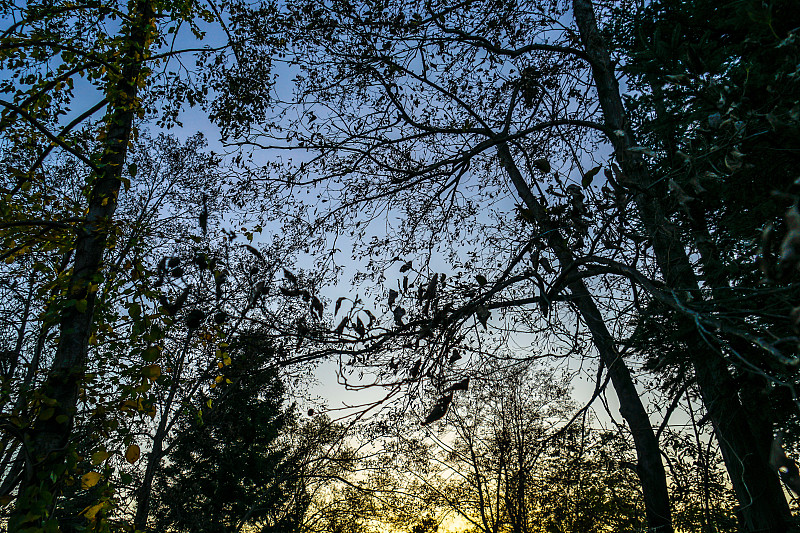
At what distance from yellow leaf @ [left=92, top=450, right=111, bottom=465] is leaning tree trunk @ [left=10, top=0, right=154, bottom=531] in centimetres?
28

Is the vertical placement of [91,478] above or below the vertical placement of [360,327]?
below

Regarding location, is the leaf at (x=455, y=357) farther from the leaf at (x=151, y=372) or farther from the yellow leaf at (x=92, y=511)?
the yellow leaf at (x=92, y=511)

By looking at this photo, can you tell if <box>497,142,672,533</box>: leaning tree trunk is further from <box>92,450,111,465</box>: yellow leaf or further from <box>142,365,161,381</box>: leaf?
<box>92,450,111,465</box>: yellow leaf

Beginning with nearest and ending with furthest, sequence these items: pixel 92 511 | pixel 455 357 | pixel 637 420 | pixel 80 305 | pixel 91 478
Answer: pixel 91 478 → pixel 92 511 → pixel 80 305 → pixel 455 357 → pixel 637 420

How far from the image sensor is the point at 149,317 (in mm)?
3455

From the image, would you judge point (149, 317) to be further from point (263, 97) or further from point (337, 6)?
point (337, 6)

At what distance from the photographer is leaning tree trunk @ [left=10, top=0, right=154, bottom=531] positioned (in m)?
3.21

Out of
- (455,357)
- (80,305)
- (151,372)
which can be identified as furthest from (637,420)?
(80,305)

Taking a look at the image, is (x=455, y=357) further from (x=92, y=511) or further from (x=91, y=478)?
(x=92, y=511)

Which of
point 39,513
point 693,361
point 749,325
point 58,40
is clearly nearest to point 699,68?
point 749,325

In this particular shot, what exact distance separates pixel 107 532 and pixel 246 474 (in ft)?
54.9

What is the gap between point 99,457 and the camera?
117 inches

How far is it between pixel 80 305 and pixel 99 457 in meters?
1.35

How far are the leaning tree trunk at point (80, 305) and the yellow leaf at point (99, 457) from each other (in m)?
0.28
